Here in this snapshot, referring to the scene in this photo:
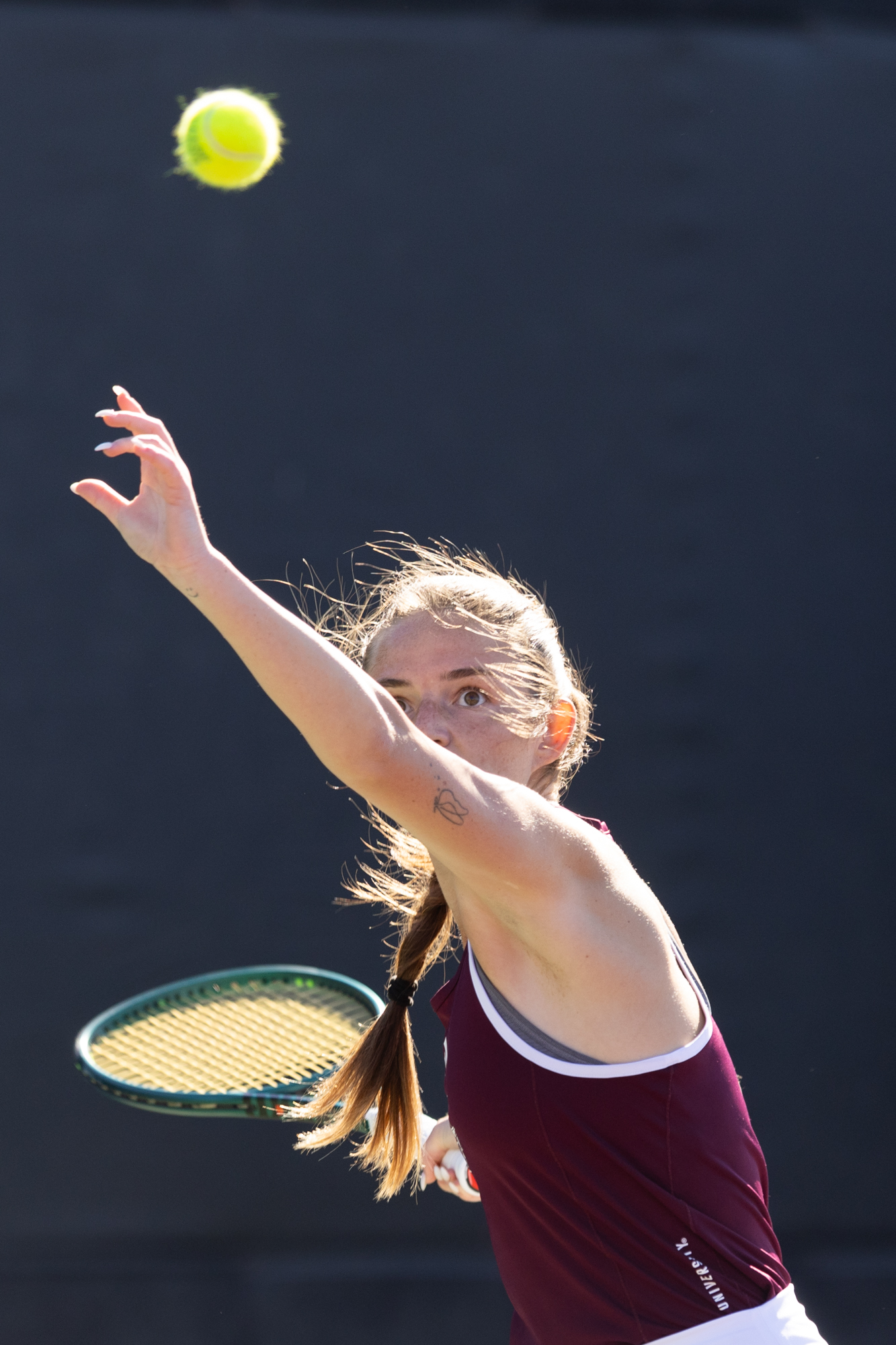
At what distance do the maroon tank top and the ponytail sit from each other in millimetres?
365

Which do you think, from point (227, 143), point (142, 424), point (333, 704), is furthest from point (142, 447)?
point (227, 143)

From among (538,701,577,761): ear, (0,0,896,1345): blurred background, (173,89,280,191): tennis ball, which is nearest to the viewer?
(538,701,577,761): ear

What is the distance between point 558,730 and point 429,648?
0.56 feet

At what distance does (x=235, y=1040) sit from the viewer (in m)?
1.97

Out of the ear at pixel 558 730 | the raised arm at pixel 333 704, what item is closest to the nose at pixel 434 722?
the ear at pixel 558 730

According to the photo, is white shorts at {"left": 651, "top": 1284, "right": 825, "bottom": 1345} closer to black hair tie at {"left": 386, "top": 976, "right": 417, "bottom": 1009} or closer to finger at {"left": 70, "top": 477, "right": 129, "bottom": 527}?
black hair tie at {"left": 386, "top": 976, "right": 417, "bottom": 1009}

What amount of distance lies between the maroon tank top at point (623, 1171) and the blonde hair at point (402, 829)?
0.28 m

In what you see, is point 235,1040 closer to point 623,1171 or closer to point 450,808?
point 623,1171

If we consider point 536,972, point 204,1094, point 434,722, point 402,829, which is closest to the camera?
point 536,972

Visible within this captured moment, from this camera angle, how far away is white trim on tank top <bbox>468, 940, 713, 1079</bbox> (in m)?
1.06

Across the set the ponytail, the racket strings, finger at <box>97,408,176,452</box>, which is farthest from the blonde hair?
finger at <box>97,408,176,452</box>

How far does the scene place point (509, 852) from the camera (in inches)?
36.9

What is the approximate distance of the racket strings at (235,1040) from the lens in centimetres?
185

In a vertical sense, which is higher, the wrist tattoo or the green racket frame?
the wrist tattoo
